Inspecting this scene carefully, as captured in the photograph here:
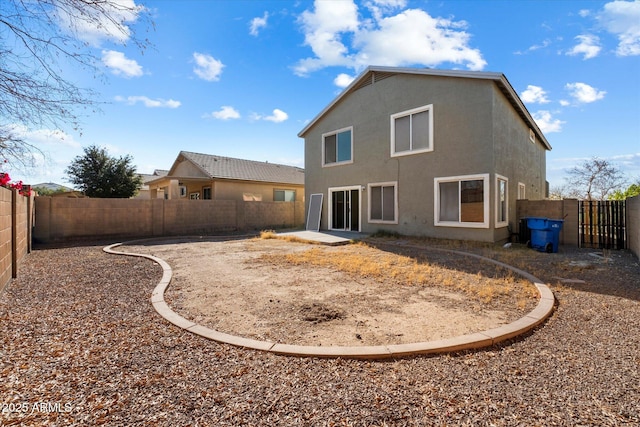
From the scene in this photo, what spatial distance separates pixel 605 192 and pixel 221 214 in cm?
2466

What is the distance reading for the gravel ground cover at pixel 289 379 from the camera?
1.91 metres

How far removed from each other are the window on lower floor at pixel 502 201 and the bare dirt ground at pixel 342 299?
3566mm

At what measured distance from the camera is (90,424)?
1.82 metres

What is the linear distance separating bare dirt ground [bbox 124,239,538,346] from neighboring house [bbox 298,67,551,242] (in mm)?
3609

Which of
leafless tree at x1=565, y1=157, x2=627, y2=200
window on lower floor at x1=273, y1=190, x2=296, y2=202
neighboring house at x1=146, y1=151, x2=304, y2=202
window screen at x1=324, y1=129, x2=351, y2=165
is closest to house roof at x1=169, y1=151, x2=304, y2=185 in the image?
neighboring house at x1=146, y1=151, x2=304, y2=202

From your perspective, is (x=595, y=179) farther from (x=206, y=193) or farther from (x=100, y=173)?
(x=100, y=173)

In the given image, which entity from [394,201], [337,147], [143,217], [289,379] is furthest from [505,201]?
[143,217]

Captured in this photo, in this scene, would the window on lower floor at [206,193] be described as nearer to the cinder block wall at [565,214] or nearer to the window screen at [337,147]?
Result: the window screen at [337,147]

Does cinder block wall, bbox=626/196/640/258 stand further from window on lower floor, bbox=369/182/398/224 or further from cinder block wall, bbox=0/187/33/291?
cinder block wall, bbox=0/187/33/291

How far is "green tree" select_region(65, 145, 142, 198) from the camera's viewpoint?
1931 centimetres

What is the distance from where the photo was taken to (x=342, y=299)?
433 centimetres

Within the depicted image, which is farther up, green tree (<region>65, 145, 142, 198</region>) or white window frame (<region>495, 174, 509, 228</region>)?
green tree (<region>65, 145, 142, 198</region>)

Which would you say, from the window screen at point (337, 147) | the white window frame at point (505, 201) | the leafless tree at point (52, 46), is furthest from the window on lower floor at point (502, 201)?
the leafless tree at point (52, 46)

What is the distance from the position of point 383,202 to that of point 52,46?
10932 millimetres
